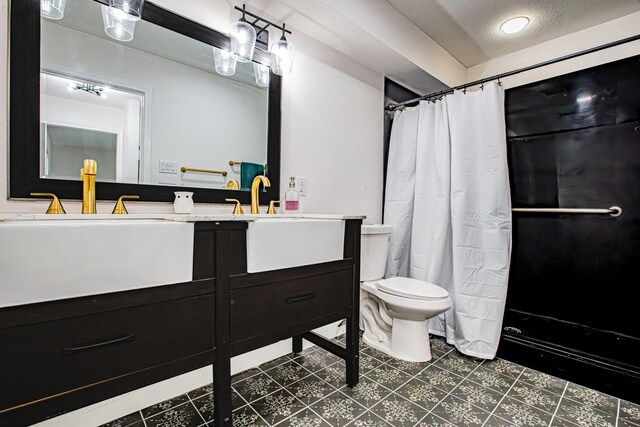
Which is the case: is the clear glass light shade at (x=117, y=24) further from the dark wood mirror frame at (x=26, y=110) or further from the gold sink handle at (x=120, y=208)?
the gold sink handle at (x=120, y=208)

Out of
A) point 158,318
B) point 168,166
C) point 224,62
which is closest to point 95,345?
point 158,318

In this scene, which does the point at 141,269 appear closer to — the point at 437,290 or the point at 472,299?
the point at 437,290

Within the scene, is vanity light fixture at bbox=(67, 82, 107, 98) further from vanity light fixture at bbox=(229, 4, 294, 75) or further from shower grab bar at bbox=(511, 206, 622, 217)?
shower grab bar at bbox=(511, 206, 622, 217)

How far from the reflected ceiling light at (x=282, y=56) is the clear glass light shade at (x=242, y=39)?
127 millimetres

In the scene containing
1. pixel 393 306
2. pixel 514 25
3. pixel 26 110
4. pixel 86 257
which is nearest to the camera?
pixel 86 257

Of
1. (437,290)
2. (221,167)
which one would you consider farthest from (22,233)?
(437,290)

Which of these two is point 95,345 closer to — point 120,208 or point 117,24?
point 120,208

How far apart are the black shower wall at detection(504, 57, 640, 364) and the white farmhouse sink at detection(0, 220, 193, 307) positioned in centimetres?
219

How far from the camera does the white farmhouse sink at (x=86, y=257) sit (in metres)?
0.72

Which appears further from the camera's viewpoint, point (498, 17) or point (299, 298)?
point (498, 17)

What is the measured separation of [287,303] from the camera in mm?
1275

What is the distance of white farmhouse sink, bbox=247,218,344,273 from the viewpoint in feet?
3.77

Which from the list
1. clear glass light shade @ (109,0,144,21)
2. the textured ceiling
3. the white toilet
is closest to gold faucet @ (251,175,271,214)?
the white toilet

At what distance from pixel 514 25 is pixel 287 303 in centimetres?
263
